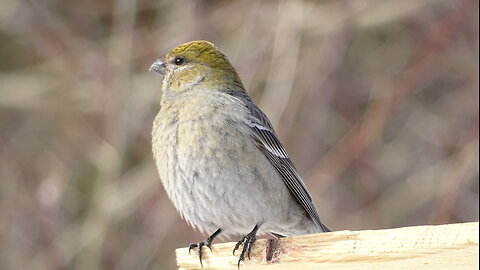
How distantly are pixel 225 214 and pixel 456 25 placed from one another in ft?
10.5

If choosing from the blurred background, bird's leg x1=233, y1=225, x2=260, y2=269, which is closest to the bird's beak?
bird's leg x1=233, y1=225, x2=260, y2=269

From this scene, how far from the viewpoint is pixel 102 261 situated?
794cm

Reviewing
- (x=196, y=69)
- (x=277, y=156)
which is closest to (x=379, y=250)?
(x=277, y=156)

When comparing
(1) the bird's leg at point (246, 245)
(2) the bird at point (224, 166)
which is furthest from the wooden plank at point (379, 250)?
(2) the bird at point (224, 166)

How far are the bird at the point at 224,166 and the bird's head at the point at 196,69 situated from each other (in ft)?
0.04

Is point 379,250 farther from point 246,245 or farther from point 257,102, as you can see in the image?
point 257,102

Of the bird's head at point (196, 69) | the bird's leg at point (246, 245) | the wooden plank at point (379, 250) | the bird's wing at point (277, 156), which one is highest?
the bird's head at point (196, 69)

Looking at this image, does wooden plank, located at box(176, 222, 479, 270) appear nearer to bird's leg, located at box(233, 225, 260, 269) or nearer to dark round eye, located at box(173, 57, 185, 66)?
bird's leg, located at box(233, 225, 260, 269)

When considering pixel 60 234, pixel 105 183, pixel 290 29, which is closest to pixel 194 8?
pixel 290 29

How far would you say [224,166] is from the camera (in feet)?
16.7

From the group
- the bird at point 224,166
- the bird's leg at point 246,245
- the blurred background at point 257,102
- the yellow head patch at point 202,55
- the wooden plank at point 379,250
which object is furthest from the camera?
the blurred background at point 257,102

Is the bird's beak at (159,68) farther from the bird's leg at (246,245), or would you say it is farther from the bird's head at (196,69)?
the bird's leg at (246,245)

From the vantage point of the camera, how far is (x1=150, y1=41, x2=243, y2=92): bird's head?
18.5ft

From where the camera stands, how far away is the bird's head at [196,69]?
5648 millimetres
